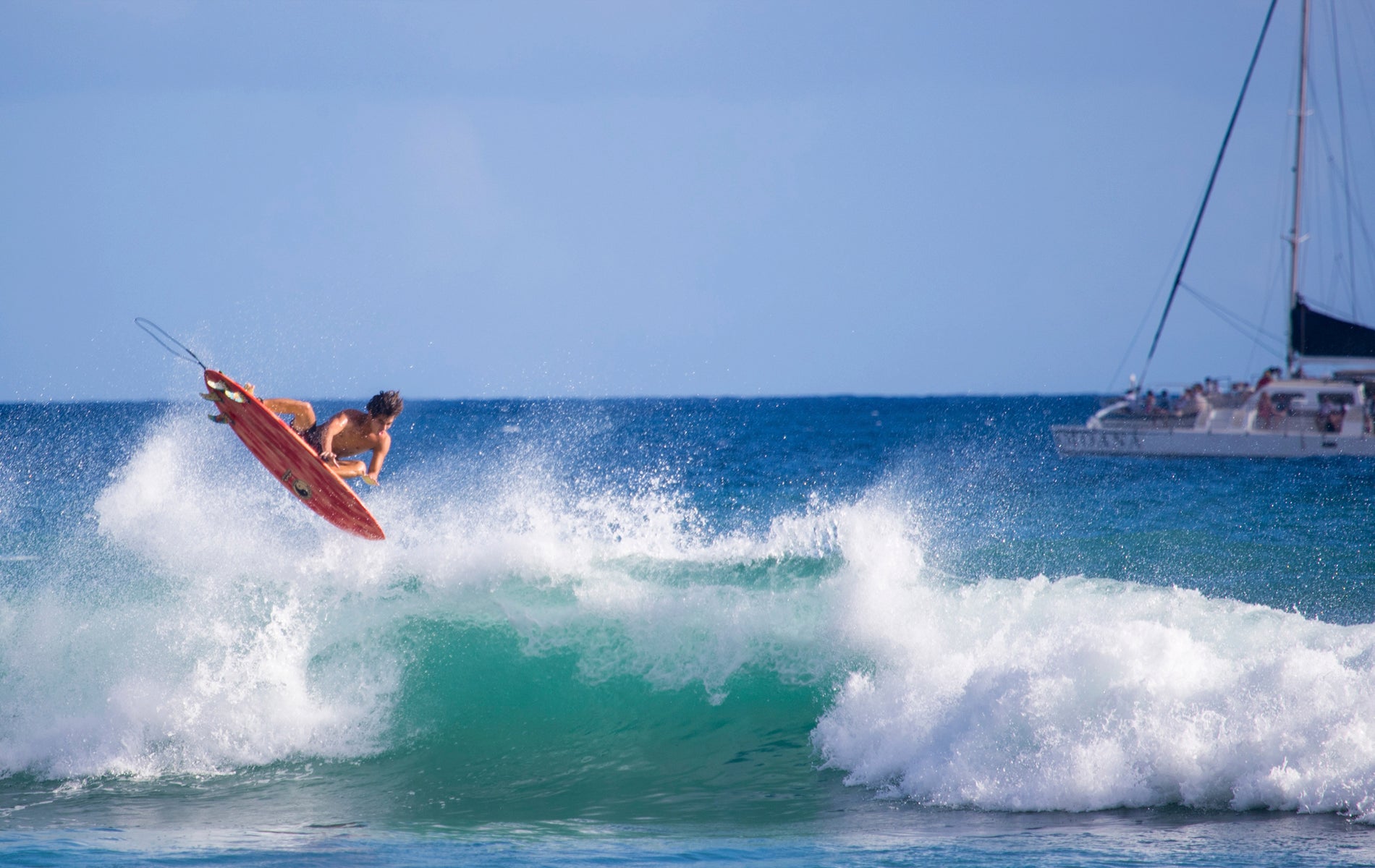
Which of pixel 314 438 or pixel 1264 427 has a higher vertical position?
pixel 314 438

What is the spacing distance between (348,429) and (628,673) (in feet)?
10.1

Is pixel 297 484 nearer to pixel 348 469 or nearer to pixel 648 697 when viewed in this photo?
pixel 348 469

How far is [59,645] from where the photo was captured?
31.4ft

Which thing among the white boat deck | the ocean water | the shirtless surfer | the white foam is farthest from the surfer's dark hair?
the white boat deck

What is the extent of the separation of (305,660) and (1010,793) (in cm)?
543

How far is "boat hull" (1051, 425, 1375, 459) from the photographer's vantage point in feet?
96.8

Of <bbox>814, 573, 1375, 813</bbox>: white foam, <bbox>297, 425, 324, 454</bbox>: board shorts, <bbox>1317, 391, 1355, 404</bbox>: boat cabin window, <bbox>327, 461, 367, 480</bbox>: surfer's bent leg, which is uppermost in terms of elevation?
<bbox>1317, 391, 1355, 404</bbox>: boat cabin window

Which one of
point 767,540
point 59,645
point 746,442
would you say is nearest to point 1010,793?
point 767,540

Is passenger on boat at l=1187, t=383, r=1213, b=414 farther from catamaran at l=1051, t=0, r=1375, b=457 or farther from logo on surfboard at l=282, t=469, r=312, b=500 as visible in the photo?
logo on surfboard at l=282, t=469, r=312, b=500

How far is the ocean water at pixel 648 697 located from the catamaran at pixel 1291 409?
1656 cm

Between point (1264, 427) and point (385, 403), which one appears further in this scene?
point (1264, 427)

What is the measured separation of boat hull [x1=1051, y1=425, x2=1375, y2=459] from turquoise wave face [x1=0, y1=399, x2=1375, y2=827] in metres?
16.5

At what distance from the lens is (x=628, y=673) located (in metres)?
9.49

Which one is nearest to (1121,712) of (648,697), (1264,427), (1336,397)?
(648,697)
